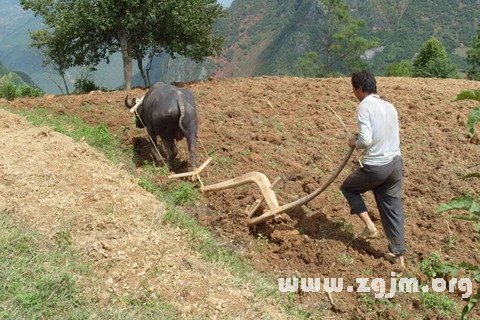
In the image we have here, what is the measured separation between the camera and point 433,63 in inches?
1139

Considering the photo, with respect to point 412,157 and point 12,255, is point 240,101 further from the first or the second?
point 12,255

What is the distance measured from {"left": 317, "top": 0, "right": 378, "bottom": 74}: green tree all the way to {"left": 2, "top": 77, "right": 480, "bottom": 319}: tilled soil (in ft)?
78.8

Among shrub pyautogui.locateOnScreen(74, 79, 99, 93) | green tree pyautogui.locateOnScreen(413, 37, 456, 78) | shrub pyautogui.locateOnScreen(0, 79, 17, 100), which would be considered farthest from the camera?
green tree pyautogui.locateOnScreen(413, 37, 456, 78)

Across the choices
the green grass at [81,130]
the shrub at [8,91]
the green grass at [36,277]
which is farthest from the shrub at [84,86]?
the green grass at [36,277]

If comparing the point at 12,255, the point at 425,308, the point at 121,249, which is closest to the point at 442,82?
the point at 425,308

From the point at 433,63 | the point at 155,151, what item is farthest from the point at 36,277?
the point at 433,63

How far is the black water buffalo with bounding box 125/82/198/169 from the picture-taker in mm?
7449

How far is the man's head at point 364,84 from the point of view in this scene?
17.0 feet

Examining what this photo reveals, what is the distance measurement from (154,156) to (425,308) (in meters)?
5.11

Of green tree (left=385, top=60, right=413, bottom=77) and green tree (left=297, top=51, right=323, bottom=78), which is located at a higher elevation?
green tree (left=385, top=60, right=413, bottom=77)

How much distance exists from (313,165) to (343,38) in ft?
98.6

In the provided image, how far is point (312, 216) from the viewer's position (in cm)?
621

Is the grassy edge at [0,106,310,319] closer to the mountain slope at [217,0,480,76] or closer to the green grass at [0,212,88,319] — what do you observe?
the green grass at [0,212,88,319]

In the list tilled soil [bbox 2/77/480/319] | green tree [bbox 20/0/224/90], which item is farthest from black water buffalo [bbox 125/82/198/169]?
green tree [bbox 20/0/224/90]
